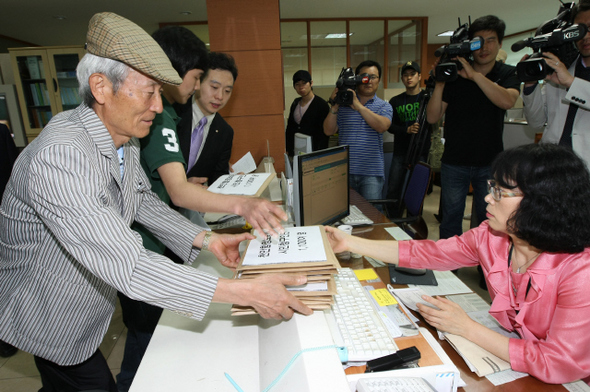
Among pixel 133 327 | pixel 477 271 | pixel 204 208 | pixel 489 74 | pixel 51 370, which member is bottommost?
pixel 477 271

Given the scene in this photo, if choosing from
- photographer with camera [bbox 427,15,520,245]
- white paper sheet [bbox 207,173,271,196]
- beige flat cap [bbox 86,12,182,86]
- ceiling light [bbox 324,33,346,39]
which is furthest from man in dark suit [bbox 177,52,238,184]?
ceiling light [bbox 324,33,346,39]

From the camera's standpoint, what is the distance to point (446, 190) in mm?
2527

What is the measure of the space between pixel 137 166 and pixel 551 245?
3.96 ft

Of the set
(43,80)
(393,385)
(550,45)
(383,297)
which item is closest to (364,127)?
(550,45)

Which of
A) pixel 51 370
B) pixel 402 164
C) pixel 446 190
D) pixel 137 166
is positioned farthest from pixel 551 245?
pixel 402 164

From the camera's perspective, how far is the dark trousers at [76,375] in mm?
1039

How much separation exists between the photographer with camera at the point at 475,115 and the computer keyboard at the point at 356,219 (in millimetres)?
883

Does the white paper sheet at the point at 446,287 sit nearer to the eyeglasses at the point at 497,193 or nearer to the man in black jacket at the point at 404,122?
the eyeglasses at the point at 497,193

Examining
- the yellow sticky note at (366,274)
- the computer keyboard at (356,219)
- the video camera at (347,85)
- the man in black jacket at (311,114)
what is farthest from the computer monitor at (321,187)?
the man in black jacket at (311,114)

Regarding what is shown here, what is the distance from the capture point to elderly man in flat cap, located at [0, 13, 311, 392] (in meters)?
0.76

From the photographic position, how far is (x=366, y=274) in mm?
1266

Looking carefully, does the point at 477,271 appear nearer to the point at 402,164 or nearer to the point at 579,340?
the point at 402,164

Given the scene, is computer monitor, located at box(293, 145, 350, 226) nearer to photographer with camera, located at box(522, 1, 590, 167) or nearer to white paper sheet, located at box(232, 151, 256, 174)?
white paper sheet, located at box(232, 151, 256, 174)

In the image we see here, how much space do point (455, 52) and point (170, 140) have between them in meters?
1.92
